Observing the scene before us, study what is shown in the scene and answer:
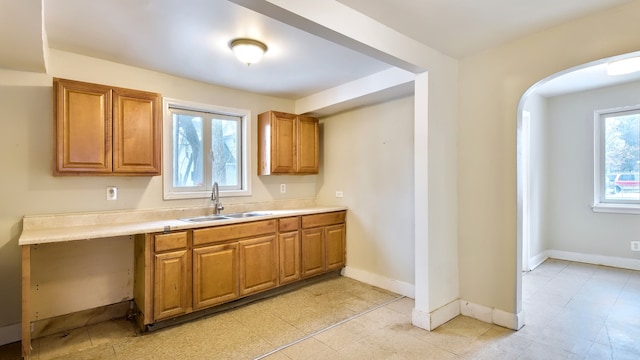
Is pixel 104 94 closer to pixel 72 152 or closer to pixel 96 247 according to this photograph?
pixel 72 152

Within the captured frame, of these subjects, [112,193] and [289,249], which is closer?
[112,193]

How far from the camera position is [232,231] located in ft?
9.79

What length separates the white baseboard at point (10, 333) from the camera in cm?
240

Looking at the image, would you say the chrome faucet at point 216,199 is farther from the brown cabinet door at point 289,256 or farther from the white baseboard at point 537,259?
the white baseboard at point 537,259

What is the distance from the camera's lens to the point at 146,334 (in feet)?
8.35

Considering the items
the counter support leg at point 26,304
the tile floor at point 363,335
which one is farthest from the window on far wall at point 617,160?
the counter support leg at point 26,304

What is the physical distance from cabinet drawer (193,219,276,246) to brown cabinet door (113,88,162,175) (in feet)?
2.36

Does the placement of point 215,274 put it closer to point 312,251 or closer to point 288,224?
point 288,224

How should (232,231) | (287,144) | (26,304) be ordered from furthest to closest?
(287,144) → (232,231) → (26,304)

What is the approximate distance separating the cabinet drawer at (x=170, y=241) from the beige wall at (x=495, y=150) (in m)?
2.51

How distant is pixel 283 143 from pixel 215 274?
5.60 feet

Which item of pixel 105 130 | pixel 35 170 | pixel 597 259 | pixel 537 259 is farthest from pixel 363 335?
pixel 597 259

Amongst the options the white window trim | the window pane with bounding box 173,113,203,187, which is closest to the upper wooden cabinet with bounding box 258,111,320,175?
the white window trim

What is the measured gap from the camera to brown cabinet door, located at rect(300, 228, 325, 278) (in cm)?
360
